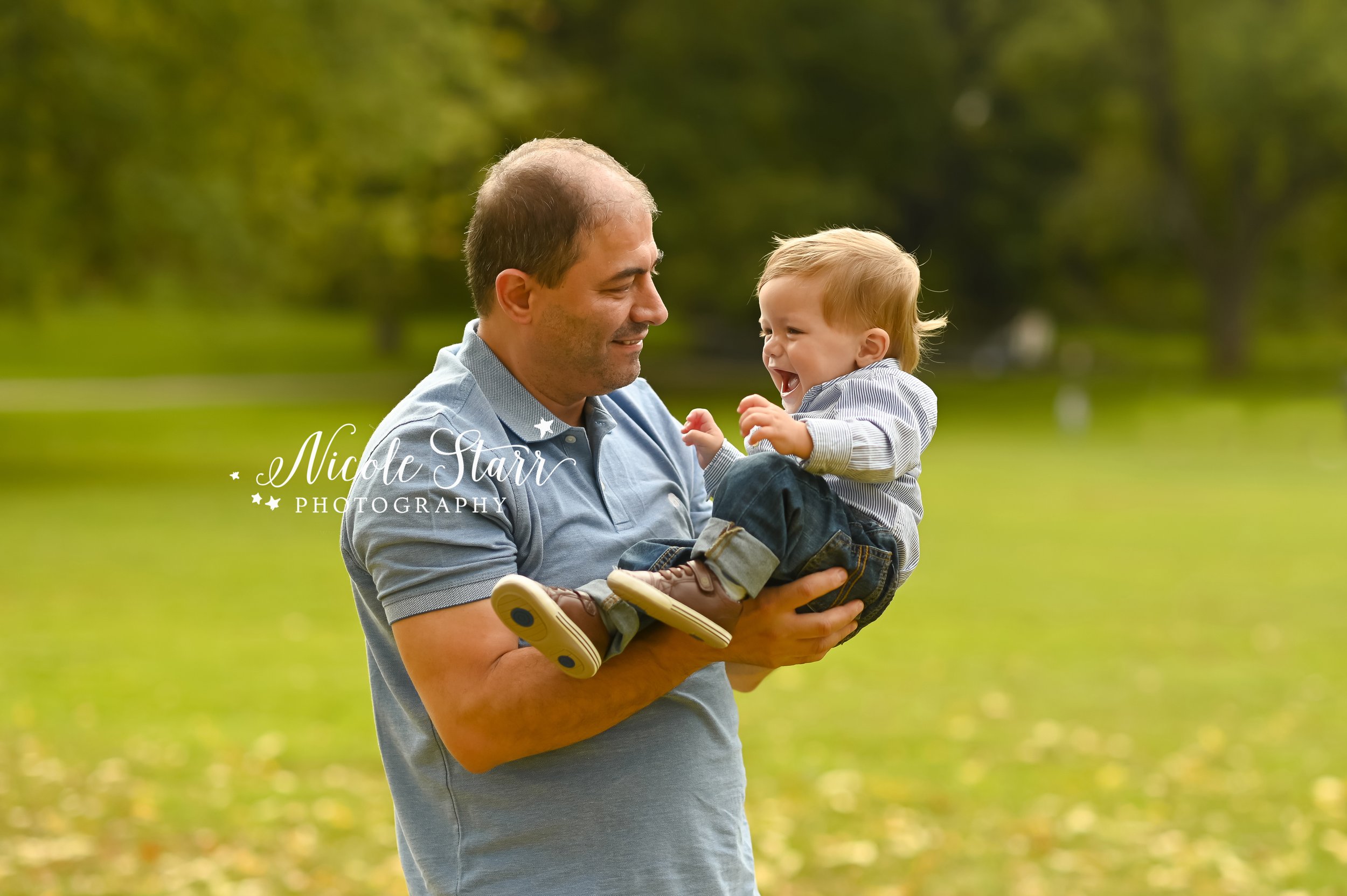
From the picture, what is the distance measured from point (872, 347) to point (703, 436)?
0.39 metres

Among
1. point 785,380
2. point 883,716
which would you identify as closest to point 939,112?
point 883,716

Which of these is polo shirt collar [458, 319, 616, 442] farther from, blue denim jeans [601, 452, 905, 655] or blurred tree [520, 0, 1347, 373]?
blurred tree [520, 0, 1347, 373]

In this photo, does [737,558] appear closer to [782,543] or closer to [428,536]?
[782,543]

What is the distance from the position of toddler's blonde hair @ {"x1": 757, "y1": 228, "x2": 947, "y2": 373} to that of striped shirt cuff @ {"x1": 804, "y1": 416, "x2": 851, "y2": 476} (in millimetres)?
326

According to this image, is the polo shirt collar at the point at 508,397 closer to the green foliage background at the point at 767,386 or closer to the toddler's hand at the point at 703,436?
the toddler's hand at the point at 703,436

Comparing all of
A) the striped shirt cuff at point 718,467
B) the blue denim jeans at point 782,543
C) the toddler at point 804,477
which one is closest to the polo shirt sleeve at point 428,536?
the toddler at point 804,477

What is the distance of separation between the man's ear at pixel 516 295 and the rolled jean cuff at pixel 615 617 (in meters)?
0.48

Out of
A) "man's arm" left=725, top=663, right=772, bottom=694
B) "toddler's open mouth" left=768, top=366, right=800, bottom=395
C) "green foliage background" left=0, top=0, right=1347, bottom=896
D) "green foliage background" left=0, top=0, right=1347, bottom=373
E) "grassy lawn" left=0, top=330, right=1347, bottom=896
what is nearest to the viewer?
"man's arm" left=725, top=663, right=772, bottom=694

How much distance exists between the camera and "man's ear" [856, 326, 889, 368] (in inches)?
116

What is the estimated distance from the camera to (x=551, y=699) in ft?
7.53

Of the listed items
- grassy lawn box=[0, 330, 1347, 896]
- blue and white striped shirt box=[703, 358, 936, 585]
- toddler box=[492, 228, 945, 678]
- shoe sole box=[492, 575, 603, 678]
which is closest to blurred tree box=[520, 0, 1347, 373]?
grassy lawn box=[0, 330, 1347, 896]

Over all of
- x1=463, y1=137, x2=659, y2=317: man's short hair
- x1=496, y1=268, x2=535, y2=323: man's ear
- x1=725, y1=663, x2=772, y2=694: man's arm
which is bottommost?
x1=725, y1=663, x2=772, y2=694: man's arm

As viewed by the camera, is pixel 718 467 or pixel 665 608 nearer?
pixel 665 608

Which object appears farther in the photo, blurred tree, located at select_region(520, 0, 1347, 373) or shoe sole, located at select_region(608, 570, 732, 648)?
blurred tree, located at select_region(520, 0, 1347, 373)
